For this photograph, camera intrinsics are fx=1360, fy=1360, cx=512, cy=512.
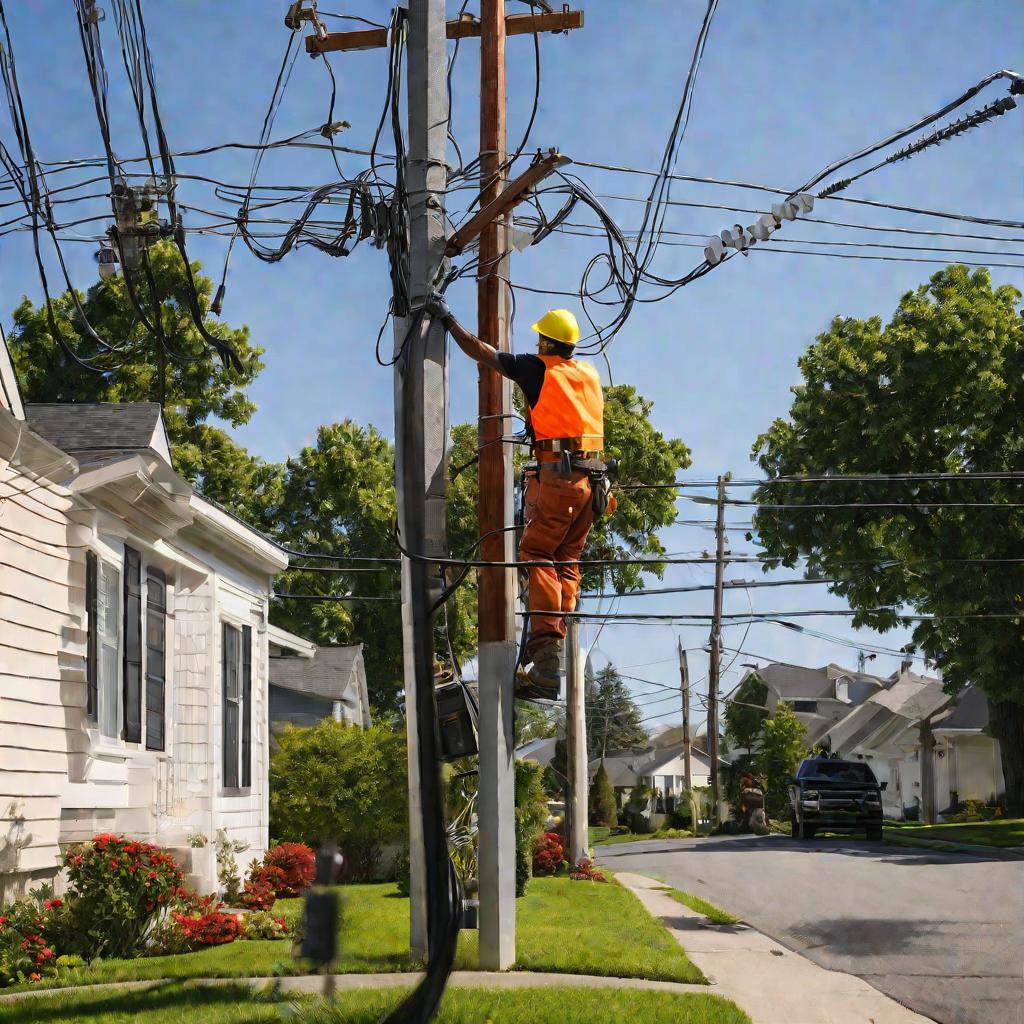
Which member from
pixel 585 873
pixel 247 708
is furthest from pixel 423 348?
pixel 585 873

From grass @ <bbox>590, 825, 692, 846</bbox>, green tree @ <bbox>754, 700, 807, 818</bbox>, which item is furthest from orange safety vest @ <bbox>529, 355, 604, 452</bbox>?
green tree @ <bbox>754, 700, 807, 818</bbox>

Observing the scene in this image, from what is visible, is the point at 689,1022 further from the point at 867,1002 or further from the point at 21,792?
the point at 21,792

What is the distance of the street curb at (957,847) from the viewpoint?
63.4ft

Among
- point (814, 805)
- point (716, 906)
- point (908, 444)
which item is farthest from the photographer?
point (908, 444)

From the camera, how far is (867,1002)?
883 cm

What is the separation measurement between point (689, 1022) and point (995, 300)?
2477 centimetres

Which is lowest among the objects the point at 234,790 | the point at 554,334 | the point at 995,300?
the point at 234,790

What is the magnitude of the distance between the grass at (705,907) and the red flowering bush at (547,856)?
3.91m

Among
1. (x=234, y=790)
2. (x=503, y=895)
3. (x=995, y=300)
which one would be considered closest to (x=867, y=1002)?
(x=503, y=895)

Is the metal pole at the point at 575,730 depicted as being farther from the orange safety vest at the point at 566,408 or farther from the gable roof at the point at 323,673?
the orange safety vest at the point at 566,408

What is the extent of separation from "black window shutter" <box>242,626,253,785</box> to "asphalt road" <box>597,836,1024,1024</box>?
560 cm

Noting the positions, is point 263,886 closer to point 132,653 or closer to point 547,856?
point 132,653

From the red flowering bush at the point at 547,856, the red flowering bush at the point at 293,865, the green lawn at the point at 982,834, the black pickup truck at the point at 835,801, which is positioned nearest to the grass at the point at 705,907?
the red flowering bush at the point at 547,856

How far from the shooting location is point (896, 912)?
12586 mm
